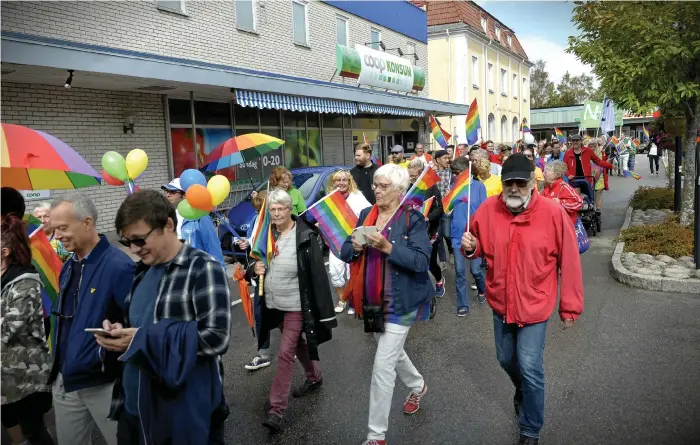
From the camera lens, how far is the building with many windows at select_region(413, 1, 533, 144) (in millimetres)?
29875

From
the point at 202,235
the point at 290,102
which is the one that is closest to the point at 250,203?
the point at 290,102

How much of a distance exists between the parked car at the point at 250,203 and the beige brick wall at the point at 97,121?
2865 millimetres

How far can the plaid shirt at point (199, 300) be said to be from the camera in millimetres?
2361

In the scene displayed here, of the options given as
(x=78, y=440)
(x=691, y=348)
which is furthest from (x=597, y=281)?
(x=78, y=440)

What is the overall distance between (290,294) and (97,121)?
8415 millimetres

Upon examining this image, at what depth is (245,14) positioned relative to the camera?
14.6 meters

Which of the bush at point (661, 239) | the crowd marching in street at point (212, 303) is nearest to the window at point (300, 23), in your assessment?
the bush at point (661, 239)

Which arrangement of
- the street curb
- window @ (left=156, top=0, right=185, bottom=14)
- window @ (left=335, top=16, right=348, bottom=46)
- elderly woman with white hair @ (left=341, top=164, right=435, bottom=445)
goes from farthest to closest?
window @ (left=335, top=16, right=348, bottom=46) → window @ (left=156, top=0, right=185, bottom=14) → the street curb → elderly woman with white hair @ (left=341, top=164, right=435, bottom=445)

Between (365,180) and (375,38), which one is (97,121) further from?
(375,38)

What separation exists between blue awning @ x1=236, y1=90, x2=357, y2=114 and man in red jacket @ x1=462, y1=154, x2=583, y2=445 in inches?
351

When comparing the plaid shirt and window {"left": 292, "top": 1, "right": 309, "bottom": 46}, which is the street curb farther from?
window {"left": 292, "top": 1, "right": 309, "bottom": 46}

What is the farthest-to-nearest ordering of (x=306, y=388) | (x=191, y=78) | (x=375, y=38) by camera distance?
(x=375, y=38) → (x=191, y=78) → (x=306, y=388)

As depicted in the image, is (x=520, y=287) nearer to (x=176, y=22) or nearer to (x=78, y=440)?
(x=78, y=440)

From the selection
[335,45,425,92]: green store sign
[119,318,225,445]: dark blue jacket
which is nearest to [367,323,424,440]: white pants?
[119,318,225,445]: dark blue jacket
